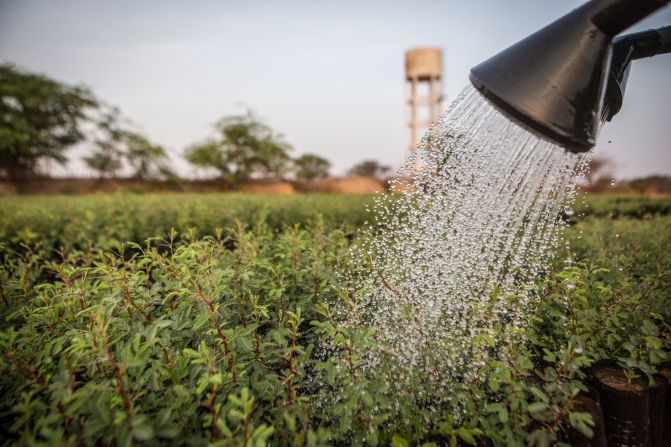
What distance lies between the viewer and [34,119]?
78.7ft

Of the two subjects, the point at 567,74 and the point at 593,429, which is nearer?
the point at 567,74

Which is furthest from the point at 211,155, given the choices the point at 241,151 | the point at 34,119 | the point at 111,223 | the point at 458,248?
the point at 458,248

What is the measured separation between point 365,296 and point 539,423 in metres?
0.94

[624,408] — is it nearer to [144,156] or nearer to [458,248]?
[458,248]

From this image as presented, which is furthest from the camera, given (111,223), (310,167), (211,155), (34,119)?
(310,167)

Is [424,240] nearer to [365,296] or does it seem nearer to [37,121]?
[365,296]

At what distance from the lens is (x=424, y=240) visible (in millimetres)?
2078

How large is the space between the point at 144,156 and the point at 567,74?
3134cm

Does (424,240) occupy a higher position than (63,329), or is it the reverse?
(424,240)

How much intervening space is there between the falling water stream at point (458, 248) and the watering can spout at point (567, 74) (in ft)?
0.85

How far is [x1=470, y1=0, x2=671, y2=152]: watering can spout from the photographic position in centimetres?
90

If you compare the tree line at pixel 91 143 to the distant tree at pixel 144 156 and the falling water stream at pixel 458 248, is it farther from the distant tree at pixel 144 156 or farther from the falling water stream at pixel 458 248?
the falling water stream at pixel 458 248

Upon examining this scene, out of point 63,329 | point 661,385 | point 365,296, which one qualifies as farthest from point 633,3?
point 63,329

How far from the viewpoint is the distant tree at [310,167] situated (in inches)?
1288
